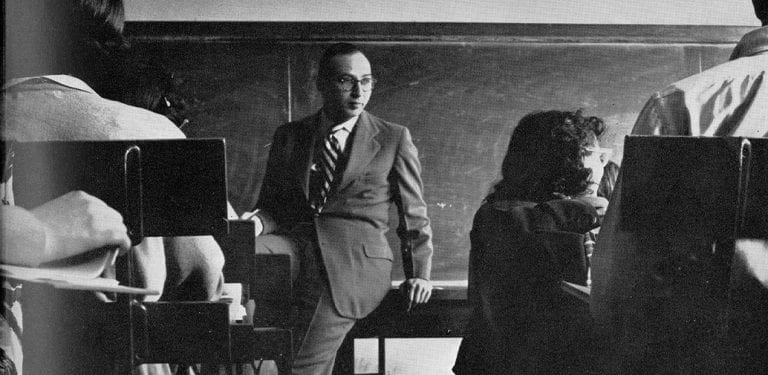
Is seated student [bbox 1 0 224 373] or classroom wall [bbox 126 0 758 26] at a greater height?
classroom wall [bbox 126 0 758 26]

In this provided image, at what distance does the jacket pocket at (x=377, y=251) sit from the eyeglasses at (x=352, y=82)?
30 centimetres

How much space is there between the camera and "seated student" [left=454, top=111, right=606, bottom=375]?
1.31m

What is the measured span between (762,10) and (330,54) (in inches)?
31.6

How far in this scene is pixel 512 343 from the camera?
1330 mm

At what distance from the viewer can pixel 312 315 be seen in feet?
4.30

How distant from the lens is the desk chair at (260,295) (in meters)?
1.21

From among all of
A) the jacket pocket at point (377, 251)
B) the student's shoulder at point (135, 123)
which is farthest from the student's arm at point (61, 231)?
the jacket pocket at point (377, 251)

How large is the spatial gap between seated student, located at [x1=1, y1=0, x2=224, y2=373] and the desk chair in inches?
4.1

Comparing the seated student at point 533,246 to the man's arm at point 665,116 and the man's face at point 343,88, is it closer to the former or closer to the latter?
the man's arm at point 665,116

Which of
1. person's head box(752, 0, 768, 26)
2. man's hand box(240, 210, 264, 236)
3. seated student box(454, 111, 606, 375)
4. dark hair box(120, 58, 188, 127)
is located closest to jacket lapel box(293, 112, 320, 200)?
man's hand box(240, 210, 264, 236)

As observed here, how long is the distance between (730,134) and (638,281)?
0.29 meters

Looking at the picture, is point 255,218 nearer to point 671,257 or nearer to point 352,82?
point 352,82

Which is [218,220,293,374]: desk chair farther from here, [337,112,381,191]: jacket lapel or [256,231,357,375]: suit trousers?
[337,112,381,191]: jacket lapel

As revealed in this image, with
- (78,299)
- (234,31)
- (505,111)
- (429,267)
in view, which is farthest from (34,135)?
(505,111)
